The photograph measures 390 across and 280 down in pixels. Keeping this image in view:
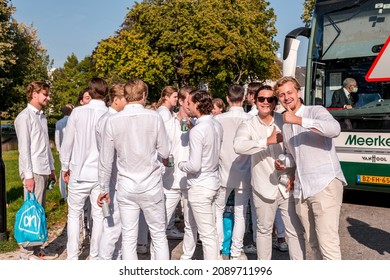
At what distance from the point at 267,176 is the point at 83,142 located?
1.97 meters

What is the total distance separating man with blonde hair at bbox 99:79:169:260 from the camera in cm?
456

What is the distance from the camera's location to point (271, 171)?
15.9 feet

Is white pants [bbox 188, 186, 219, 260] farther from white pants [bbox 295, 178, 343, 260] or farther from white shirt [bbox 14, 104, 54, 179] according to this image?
white shirt [bbox 14, 104, 54, 179]

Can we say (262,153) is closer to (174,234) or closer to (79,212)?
(79,212)

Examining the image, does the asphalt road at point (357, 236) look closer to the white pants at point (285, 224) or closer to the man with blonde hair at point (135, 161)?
the white pants at point (285, 224)

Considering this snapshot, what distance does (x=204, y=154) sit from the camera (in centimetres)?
504

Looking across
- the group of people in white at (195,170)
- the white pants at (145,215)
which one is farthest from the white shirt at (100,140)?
the white pants at (145,215)

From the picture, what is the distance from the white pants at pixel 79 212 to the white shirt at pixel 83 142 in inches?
3.5

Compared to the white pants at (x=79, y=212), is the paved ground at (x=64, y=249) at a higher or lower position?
lower

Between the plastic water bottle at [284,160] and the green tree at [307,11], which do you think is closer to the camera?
the plastic water bottle at [284,160]

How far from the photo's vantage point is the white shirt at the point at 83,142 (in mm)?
Result: 5320

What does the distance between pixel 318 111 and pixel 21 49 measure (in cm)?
4152

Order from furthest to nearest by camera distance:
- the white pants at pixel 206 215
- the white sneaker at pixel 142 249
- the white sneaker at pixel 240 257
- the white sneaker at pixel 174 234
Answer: the white sneaker at pixel 174 234
the white sneaker at pixel 142 249
the white sneaker at pixel 240 257
the white pants at pixel 206 215

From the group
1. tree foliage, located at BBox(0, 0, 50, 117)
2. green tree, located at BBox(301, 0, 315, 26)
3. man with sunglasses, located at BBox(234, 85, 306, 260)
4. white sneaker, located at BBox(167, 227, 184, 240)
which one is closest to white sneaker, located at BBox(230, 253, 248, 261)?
man with sunglasses, located at BBox(234, 85, 306, 260)
